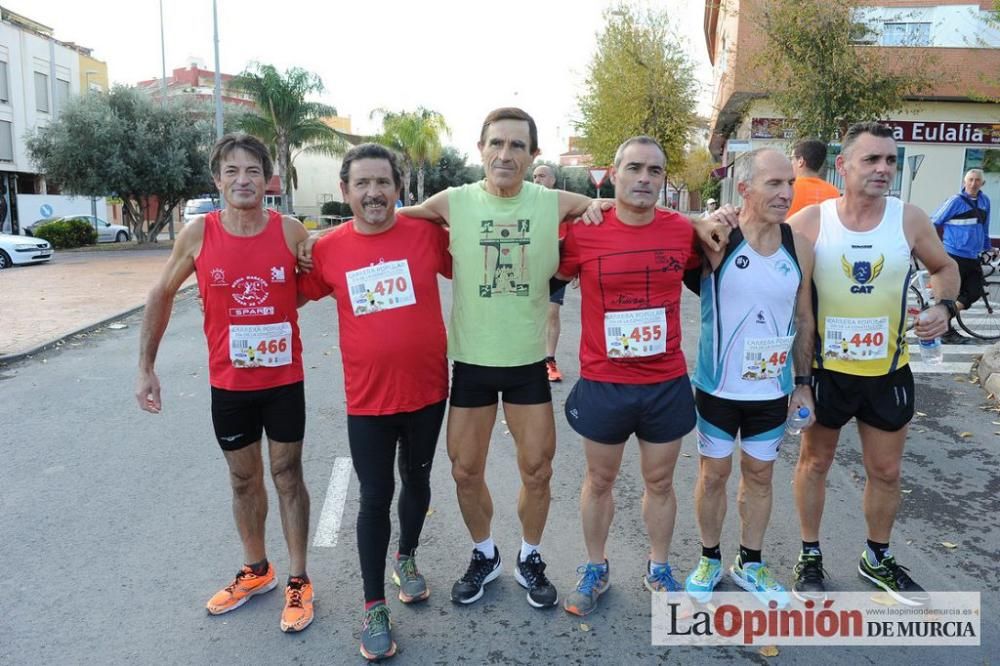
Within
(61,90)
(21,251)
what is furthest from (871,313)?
(61,90)

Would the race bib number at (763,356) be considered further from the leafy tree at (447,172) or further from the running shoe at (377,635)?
the leafy tree at (447,172)

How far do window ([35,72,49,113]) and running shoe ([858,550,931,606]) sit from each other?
47.1 metres

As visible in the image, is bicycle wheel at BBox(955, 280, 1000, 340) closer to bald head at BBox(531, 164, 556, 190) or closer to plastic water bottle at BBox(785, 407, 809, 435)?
bald head at BBox(531, 164, 556, 190)

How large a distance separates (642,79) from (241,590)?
23.4 meters

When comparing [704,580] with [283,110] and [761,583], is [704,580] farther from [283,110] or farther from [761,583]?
[283,110]

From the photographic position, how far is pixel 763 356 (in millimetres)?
3137

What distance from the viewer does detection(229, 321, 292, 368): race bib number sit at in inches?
125

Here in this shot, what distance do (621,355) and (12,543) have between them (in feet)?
11.3

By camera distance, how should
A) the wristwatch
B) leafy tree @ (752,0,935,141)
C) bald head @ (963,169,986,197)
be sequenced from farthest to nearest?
leafy tree @ (752,0,935,141) < bald head @ (963,169,986,197) < the wristwatch

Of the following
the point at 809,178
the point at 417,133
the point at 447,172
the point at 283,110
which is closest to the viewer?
the point at 809,178

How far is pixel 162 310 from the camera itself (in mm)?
3328

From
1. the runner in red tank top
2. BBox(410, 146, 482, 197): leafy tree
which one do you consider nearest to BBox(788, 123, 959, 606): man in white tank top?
the runner in red tank top

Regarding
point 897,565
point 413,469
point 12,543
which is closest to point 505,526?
point 413,469

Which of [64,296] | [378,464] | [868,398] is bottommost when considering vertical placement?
[64,296]
